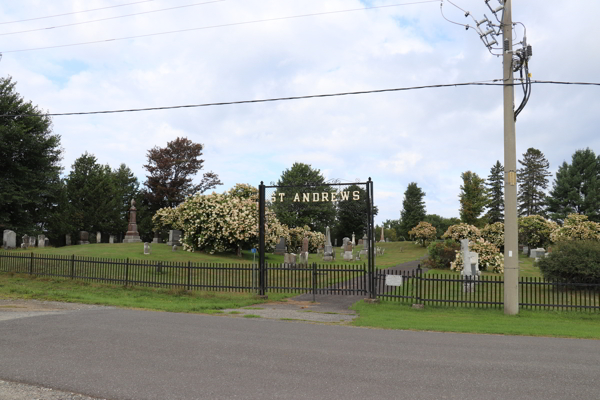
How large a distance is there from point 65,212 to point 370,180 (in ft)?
164

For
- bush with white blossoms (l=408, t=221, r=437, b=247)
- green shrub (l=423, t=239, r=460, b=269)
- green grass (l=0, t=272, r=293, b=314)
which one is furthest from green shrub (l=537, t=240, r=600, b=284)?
bush with white blossoms (l=408, t=221, r=437, b=247)

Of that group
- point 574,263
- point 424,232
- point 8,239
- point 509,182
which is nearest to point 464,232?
point 424,232

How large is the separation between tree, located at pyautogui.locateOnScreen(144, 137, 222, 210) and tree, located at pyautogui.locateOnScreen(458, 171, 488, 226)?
39797mm

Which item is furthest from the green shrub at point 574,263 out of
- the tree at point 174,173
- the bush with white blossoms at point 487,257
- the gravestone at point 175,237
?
the tree at point 174,173

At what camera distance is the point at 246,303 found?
14836 millimetres

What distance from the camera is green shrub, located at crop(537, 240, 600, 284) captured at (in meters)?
15.9

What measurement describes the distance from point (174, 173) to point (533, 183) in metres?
60.2

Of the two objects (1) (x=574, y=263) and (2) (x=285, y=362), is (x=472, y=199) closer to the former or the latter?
(1) (x=574, y=263)

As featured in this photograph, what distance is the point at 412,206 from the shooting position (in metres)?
81.8

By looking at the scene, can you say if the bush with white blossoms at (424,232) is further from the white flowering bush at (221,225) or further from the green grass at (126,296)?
the green grass at (126,296)

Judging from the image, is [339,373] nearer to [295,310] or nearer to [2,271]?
[295,310]

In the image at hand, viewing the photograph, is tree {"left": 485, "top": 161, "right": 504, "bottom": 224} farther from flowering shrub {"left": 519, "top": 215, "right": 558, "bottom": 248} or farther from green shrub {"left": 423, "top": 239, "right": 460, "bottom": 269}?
green shrub {"left": 423, "top": 239, "right": 460, "bottom": 269}

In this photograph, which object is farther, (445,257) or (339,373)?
(445,257)

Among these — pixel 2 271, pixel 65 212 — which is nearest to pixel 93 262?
pixel 2 271
